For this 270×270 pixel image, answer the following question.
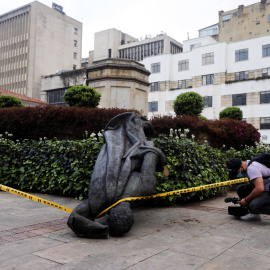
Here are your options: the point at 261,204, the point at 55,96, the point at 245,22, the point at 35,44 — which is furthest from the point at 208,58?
the point at 261,204

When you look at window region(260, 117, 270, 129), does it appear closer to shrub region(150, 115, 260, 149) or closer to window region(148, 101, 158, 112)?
window region(148, 101, 158, 112)

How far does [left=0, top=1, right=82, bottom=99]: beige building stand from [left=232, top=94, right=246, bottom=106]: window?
38450 millimetres

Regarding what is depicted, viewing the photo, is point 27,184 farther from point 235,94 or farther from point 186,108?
point 235,94

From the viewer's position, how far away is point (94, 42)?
7725 centimetres

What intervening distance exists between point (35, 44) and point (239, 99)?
143 ft

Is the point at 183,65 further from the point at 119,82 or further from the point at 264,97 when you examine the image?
the point at 119,82

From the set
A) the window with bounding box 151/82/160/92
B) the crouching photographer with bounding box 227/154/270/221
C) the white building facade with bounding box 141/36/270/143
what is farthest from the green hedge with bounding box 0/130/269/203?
the window with bounding box 151/82/160/92

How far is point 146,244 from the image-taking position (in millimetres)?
3408

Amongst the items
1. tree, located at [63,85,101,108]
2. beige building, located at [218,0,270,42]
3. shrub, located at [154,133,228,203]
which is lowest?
shrub, located at [154,133,228,203]

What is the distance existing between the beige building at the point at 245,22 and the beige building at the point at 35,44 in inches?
1315

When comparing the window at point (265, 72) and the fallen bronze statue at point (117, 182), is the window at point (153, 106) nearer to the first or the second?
the window at point (265, 72)

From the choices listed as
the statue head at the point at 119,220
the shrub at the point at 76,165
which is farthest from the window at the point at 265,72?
the statue head at the point at 119,220

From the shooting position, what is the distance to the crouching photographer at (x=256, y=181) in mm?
4449

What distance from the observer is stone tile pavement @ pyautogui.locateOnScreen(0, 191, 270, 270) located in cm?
281
